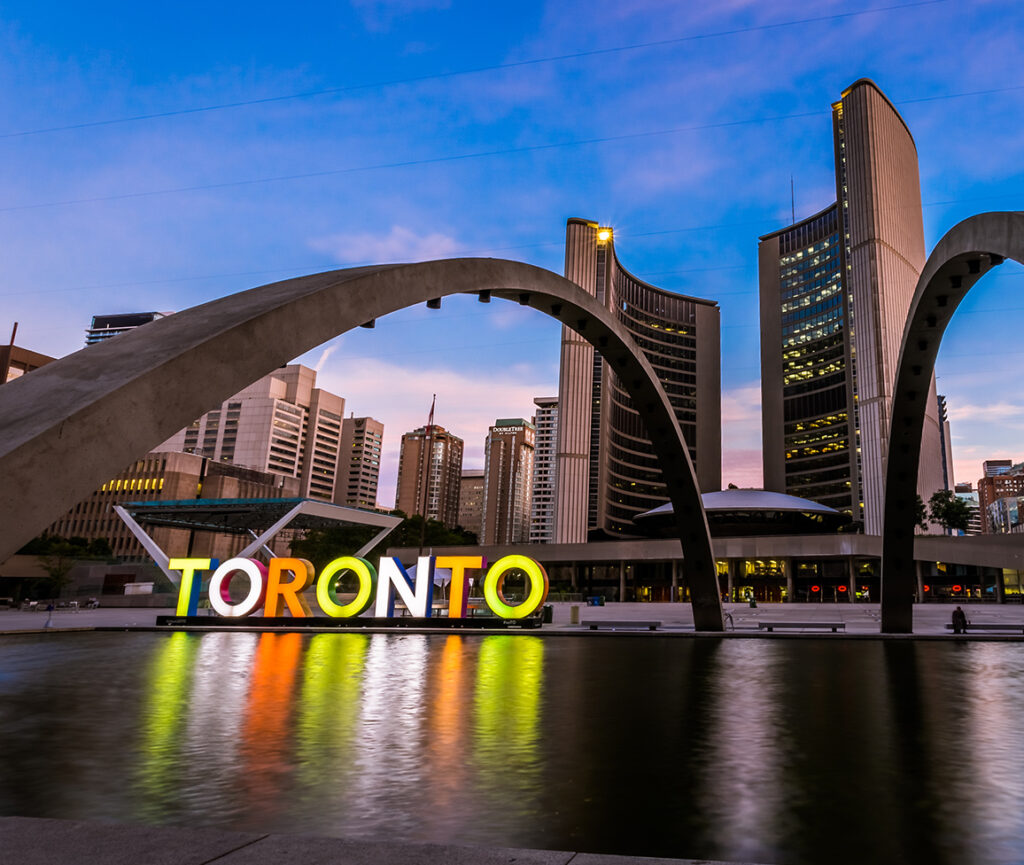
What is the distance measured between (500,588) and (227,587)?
1201 centimetres

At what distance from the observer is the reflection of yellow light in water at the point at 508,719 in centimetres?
696

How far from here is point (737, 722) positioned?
962 centimetres

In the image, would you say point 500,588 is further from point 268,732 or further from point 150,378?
point 150,378

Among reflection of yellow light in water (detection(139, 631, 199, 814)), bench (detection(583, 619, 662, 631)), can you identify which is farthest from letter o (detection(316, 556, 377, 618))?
reflection of yellow light in water (detection(139, 631, 199, 814))

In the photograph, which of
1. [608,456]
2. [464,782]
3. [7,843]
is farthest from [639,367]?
[608,456]

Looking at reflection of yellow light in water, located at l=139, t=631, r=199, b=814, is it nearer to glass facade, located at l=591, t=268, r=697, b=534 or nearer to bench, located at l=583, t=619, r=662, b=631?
bench, located at l=583, t=619, r=662, b=631

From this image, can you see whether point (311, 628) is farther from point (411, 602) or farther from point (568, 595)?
Result: point (568, 595)

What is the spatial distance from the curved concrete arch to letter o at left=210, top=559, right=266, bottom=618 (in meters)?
25.3

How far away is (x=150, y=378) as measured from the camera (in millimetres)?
7086

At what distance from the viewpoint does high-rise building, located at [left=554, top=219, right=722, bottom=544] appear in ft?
458

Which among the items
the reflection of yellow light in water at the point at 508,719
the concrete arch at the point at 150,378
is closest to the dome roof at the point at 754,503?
the reflection of yellow light in water at the point at 508,719

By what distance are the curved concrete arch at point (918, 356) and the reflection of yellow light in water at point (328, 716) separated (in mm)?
12355

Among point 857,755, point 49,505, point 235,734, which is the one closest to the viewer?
point 49,505

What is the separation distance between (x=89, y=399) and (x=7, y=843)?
3.59 meters
